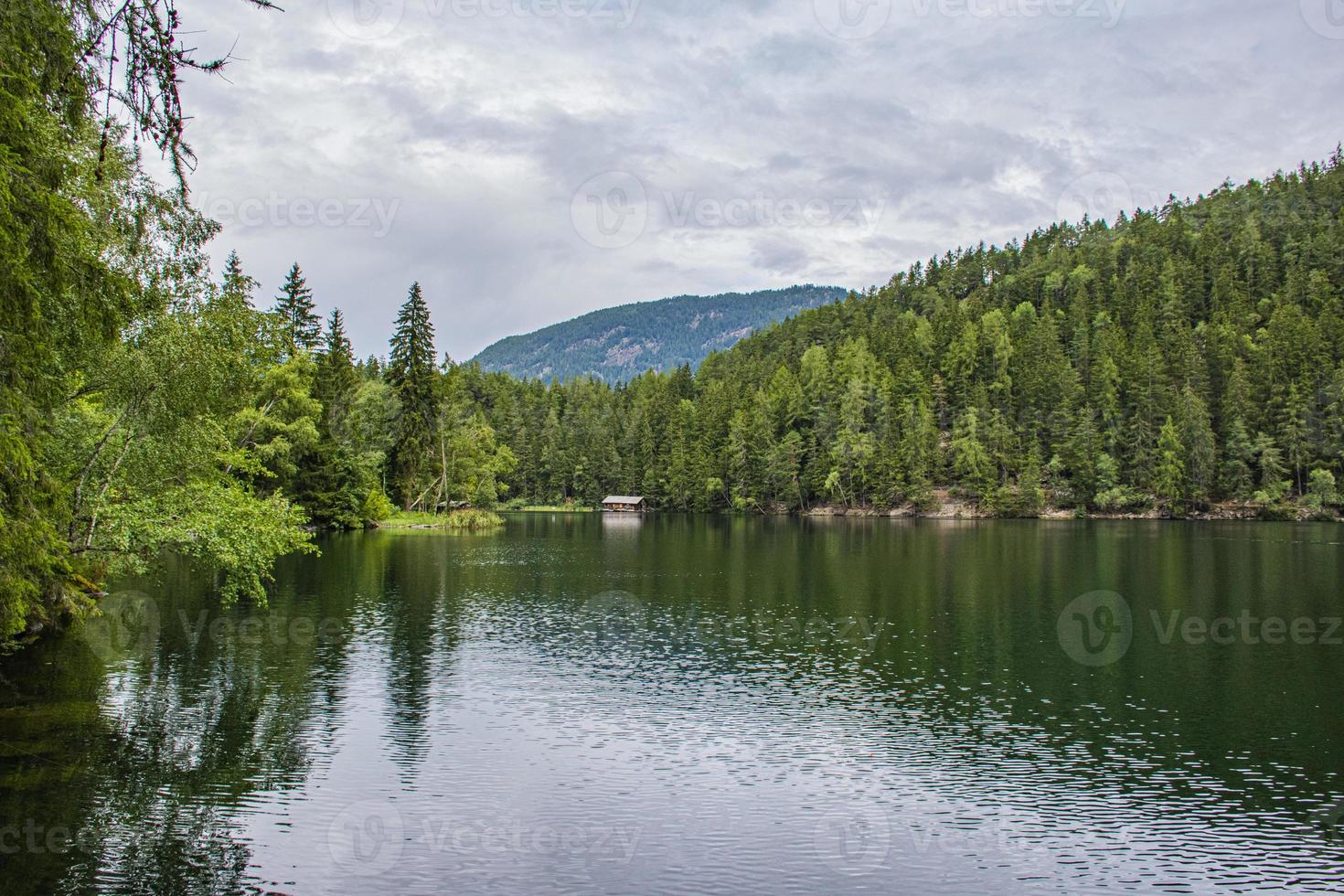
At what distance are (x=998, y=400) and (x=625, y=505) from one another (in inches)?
2416

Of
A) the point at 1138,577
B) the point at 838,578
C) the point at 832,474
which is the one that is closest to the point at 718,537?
the point at 838,578

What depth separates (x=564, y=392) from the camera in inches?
7589

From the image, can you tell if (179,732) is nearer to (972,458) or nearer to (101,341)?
(101,341)

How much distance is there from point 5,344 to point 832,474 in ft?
416

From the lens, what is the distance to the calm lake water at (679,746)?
14.9 m

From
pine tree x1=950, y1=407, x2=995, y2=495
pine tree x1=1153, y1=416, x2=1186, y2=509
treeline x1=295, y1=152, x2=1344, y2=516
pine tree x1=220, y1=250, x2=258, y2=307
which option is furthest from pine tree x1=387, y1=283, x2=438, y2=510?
pine tree x1=1153, y1=416, x2=1186, y2=509

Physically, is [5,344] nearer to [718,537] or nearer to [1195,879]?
[1195,879]

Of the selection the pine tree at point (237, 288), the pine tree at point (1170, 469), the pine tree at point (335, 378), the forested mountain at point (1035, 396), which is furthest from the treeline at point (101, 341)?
the pine tree at point (1170, 469)

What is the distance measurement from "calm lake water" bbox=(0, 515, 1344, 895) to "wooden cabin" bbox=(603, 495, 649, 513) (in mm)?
115513

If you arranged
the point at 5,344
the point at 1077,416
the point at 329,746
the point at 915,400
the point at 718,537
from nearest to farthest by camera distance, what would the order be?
the point at 5,344
the point at 329,746
the point at 718,537
the point at 1077,416
the point at 915,400

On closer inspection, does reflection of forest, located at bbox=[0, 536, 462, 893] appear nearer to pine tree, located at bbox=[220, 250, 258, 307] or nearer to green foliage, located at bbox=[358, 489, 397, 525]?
pine tree, located at bbox=[220, 250, 258, 307]

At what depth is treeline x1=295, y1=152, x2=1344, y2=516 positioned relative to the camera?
112m

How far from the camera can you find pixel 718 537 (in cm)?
8575

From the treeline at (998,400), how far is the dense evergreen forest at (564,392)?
1.59ft
